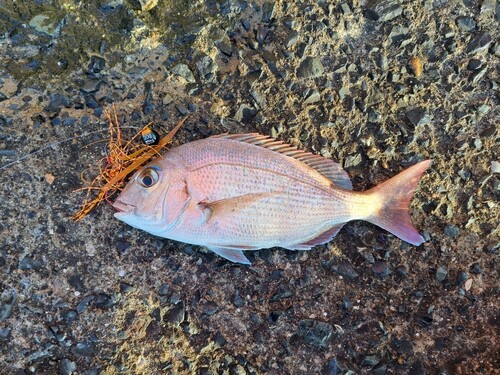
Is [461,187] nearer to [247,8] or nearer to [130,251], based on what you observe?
[247,8]

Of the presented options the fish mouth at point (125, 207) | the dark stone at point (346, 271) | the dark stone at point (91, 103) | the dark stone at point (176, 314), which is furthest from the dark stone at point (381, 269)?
the dark stone at point (91, 103)

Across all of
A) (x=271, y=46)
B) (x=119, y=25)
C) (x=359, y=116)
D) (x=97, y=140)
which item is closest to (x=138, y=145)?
(x=97, y=140)

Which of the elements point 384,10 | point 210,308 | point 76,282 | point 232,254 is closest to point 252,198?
point 232,254

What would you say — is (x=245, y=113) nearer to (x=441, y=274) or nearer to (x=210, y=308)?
(x=210, y=308)

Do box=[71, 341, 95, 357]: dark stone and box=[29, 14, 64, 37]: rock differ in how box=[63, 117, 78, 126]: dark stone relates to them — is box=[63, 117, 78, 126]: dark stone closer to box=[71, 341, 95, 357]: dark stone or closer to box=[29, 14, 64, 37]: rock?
box=[29, 14, 64, 37]: rock

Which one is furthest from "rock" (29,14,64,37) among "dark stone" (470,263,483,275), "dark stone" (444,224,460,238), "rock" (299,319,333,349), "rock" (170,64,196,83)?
"dark stone" (470,263,483,275)

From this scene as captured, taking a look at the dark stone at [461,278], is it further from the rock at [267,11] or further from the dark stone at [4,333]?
the dark stone at [4,333]
